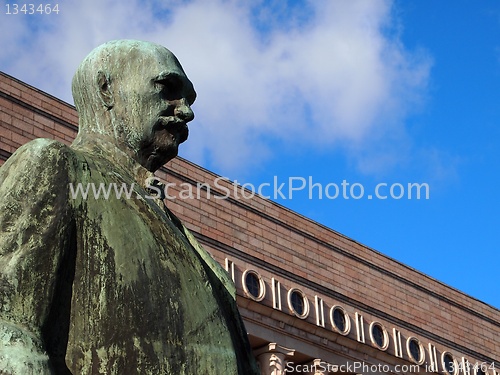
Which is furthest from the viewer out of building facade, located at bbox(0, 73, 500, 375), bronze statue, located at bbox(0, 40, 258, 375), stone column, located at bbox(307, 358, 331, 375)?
stone column, located at bbox(307, 358, 331, 375)

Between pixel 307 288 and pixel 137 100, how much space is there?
103 feet

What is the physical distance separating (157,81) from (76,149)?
0.28 metres

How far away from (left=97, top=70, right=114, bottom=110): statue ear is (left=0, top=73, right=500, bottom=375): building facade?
23.9m

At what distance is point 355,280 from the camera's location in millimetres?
36312

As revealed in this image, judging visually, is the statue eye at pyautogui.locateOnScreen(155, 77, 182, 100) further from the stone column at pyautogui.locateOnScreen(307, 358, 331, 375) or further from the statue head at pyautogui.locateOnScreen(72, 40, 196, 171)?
the stone column at pyautogui.locateOnScreen(307, 358, 331, 375)

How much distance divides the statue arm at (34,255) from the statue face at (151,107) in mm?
361

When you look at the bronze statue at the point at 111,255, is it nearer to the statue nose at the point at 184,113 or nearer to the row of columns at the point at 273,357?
the statue nose at the point at 184,113

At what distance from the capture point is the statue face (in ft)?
10.6

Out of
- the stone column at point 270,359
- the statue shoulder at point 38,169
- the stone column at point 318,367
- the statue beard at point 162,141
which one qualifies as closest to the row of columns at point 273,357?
the stone column at point 270,359

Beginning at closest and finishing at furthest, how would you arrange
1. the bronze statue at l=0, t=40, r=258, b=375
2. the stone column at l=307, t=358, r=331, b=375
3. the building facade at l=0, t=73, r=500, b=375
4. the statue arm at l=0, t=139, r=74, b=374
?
→ the statue arm at l=0, t=139, r=74, b=374
the bronze statue at l=0, t=40, r=258, b=375
the building facade at l=0, t=73, r=500, b=375
the stone column at l=307, t=358, r=331, b=375

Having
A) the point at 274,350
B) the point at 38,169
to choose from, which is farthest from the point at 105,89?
the point at 274,350

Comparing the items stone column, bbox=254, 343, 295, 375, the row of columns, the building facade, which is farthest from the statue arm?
stone column, bbox=254, 343, 295, 375

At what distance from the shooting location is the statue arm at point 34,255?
260 centimetres

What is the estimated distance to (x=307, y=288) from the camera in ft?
113
